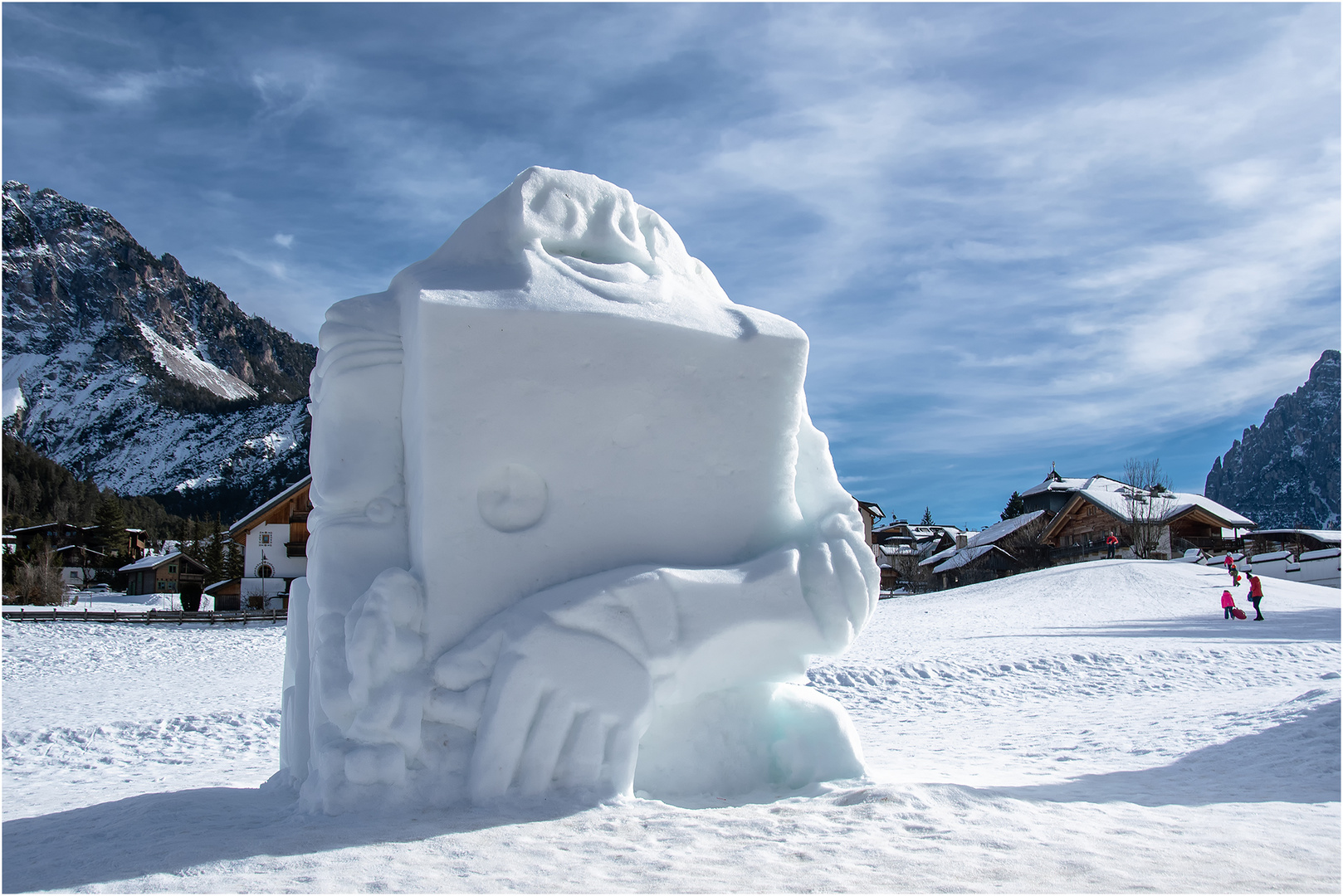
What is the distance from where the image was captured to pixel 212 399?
6526 inches

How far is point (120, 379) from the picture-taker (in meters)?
172

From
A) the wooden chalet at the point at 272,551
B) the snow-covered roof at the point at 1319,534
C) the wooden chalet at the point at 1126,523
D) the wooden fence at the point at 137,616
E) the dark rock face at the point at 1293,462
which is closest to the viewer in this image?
the wooden fence at the point at 137,616

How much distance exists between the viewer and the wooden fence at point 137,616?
2369cm

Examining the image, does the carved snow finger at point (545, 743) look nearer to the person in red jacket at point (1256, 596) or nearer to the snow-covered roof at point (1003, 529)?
the person in red jacket at point (1256, 596)

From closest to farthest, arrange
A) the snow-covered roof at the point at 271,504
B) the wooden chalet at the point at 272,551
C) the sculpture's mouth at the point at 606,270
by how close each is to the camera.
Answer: the sculpture's mouth at the point at 606,270, the snow-covered roof at the point at 271,504, the wooden chalet at the point at 272,551

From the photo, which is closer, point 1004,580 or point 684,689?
point 684,689

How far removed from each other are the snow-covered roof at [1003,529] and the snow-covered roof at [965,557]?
0.57 meters

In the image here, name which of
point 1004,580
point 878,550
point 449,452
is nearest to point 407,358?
point 449,452

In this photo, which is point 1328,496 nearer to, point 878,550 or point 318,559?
point 878,550

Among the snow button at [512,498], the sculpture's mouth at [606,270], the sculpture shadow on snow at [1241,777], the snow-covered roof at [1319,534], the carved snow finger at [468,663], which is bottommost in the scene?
the sculpture shadow on snow at [1241,777]

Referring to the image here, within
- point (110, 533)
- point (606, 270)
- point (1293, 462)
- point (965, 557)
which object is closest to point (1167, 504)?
point (965, 557)

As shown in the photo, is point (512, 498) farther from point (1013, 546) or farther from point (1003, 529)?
point (1003, 529)

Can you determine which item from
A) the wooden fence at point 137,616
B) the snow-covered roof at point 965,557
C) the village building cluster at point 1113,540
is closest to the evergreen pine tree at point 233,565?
the wooden fence at point 137,616

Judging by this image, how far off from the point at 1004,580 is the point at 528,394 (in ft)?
89.5
